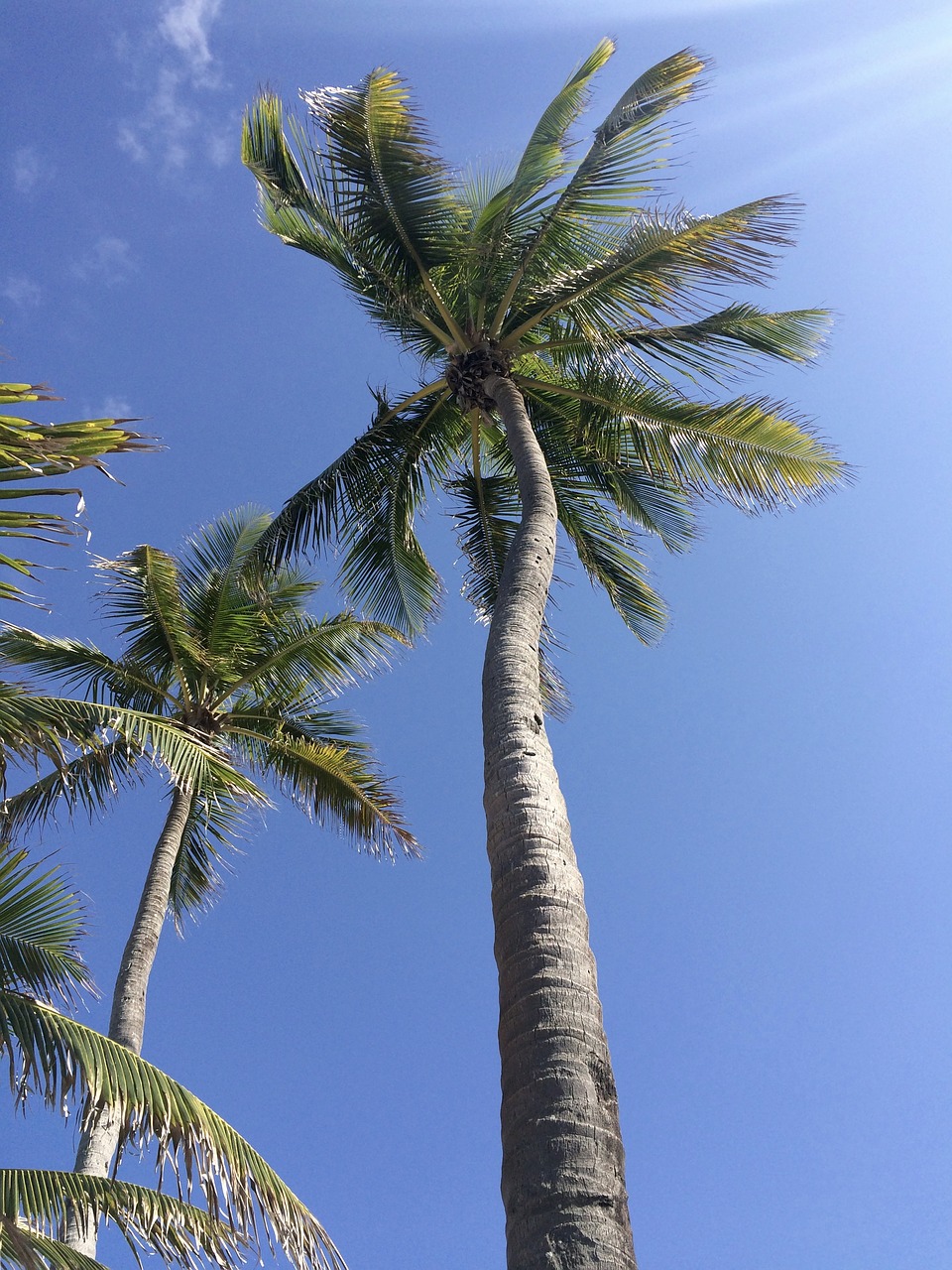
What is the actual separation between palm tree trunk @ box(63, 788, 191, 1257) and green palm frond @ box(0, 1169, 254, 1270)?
261 cm

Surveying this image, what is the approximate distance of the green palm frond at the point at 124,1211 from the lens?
21.5 feet

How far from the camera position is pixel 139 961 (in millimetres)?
11320

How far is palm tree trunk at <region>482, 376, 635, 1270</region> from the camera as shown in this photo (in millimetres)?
3660

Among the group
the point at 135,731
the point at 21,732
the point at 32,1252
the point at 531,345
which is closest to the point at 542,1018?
the point at 32,1252

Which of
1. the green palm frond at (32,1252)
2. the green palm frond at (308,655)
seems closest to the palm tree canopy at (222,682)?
the green palm frond at (308,655)

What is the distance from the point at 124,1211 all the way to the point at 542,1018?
159 inches

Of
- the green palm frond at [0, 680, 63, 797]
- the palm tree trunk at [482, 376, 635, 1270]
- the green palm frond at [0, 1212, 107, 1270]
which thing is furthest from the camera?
the green palm frond at [0, 680, 63, 797]

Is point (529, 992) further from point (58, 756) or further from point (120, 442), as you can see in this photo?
point (58, 756)

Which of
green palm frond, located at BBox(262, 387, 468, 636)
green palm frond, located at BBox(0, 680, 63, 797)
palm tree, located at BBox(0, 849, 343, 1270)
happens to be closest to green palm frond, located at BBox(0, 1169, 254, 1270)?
palm tree, located at BBox(0, 849, 343, 1270)

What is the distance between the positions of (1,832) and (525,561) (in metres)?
→ 7.18

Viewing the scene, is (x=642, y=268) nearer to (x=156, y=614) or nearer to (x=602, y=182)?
(x=602, y=182)

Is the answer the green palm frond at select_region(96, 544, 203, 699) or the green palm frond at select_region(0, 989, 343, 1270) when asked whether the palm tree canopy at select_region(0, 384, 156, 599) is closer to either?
the green palm frond at select_region(0, 989, 343, 1270)

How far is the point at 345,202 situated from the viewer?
410 inches

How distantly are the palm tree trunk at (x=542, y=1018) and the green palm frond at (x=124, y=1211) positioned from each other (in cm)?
329
